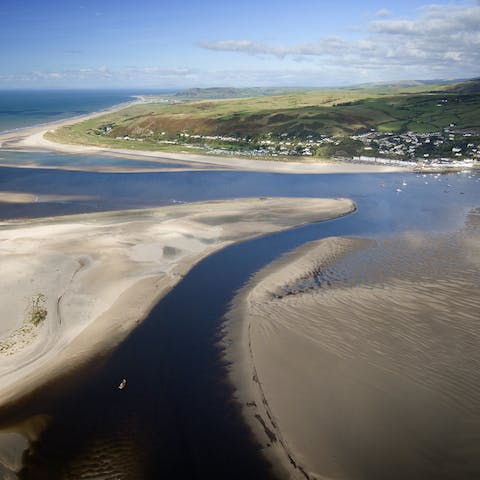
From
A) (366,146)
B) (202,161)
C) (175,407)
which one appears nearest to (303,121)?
(366,146)

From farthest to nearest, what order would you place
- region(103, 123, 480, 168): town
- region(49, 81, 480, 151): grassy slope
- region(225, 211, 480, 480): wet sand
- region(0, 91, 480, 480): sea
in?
1. region(49, 81, 480, 151): grassy slope
2. region(103, 123, 480, 168): town
3. region(225, 211, 480, 480): wet sand
4. region(0, 91, 480, 480): sea

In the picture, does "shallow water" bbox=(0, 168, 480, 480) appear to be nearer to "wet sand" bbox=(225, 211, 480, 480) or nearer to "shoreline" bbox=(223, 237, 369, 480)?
"shoreline" bbox=(223, 237, 369, 480)

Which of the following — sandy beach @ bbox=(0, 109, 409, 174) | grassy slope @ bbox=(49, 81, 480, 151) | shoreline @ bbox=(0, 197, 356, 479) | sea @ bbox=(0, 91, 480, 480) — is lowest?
sea @ bbox=(0, 91, 480, 480)

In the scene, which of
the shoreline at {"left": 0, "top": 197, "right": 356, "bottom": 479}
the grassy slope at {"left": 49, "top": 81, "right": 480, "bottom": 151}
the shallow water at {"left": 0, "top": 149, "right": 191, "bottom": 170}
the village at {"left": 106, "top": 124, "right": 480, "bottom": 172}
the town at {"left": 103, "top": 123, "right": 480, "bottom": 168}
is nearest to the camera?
the shoreline at {"left": 0, "top": 197, "right": 356, "bottom": 479}

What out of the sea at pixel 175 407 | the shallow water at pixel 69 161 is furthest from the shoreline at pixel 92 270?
the shallow water at pixel 69 161

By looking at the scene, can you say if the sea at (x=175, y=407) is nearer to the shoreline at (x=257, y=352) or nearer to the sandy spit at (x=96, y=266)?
the shoreline at (x=257, y=352)

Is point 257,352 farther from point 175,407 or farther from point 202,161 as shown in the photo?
point 202,161

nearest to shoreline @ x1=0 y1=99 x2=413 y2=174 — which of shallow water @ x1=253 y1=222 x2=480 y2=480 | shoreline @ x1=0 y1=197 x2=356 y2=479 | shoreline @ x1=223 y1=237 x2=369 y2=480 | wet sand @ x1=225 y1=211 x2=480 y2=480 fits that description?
shoreline @ x1=0 y1=197 x2=356 y2=479
